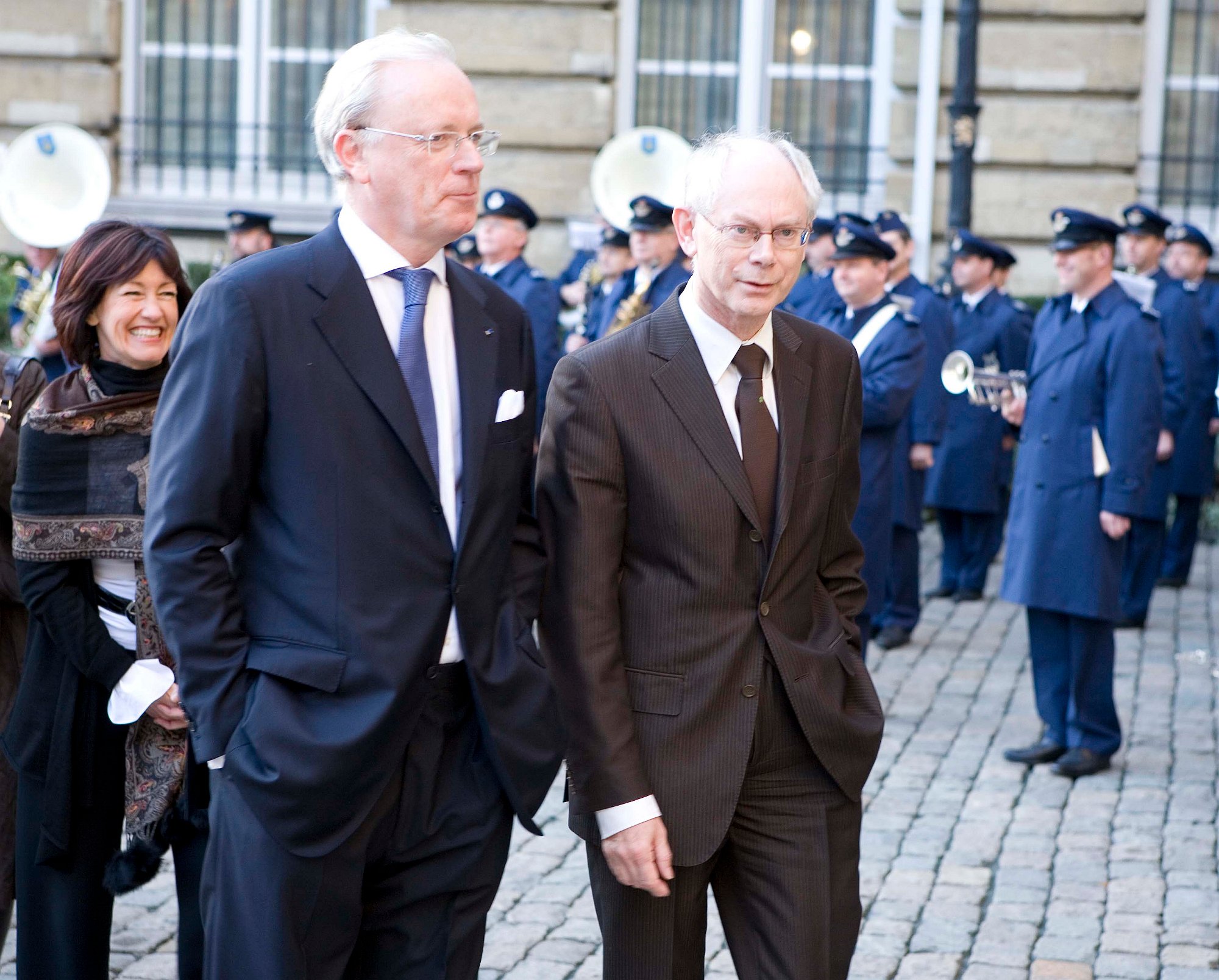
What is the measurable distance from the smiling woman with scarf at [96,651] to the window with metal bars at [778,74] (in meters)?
10.7

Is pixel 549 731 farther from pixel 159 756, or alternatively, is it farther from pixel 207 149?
pixel 207 149

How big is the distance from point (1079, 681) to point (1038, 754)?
346 mm

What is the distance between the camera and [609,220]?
11.5 metres

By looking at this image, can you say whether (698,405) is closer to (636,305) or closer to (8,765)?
(8,765)

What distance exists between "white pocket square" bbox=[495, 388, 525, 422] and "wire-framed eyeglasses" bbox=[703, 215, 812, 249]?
1.55 feet

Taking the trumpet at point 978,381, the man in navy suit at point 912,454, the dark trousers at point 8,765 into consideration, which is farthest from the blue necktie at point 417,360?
the man in navy suit at point 912,454

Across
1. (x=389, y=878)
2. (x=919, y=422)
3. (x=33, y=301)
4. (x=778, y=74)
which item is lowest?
(x=389, y=878)

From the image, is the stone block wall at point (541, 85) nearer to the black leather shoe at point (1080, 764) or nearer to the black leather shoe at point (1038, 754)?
the black leather shoe at point (1038, 754)

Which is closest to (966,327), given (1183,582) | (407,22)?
(1183,582)

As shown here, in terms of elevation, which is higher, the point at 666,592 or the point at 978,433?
the point at 666,592

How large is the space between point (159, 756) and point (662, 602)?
1238 millimetres

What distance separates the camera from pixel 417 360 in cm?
289

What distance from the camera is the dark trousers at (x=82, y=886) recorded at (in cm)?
375

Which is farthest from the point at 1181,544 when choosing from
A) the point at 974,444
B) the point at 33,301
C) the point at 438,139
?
the point at 438,139
